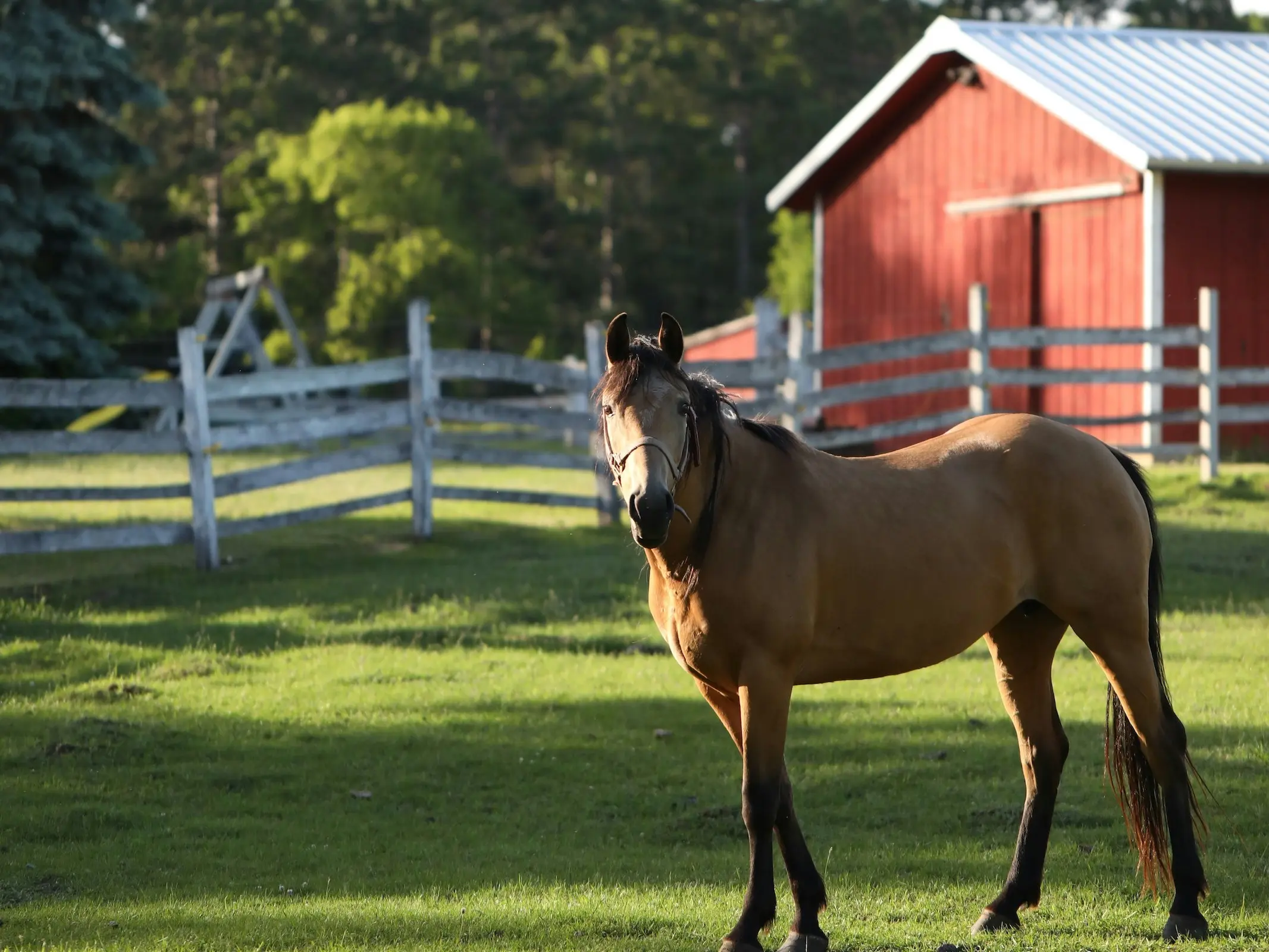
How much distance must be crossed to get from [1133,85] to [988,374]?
20.5 feet

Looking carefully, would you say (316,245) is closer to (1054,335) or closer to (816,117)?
(816,117)

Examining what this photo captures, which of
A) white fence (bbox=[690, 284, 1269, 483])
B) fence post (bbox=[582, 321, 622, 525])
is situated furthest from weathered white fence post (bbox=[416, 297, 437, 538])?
white fence (bbox=[690, 284, 1269, 483])

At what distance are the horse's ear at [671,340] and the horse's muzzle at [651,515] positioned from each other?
21.2 inches

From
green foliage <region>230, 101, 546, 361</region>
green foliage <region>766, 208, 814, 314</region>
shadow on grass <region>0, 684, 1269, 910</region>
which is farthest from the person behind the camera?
green foliage <region>766, 208, 814, 314</region>

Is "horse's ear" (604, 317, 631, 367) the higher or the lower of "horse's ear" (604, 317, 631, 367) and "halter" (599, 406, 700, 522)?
the higher

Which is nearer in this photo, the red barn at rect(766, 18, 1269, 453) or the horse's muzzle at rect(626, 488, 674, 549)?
the horse's muzzle at rect(626, 488, 674, 549)

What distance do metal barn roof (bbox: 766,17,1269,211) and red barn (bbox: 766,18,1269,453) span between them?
3 cm

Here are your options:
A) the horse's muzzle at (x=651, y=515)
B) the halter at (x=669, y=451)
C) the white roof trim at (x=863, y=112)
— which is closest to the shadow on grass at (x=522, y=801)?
the halter at (x=669, y=451)

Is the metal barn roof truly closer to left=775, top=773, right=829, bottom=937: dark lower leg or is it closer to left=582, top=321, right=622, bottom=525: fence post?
left=582, top=321, right=622, bottom=525: fence post

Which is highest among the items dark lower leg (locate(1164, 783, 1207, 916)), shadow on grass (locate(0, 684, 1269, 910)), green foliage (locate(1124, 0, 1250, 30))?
green foliage (locate(1124, 0, 1250, 30))

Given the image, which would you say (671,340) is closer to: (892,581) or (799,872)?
(892,581)

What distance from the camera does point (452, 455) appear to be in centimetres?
1462

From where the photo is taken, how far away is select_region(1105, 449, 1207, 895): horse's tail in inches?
207

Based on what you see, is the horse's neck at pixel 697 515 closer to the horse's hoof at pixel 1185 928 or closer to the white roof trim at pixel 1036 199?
the horse's hoof at pixel 1185 928
